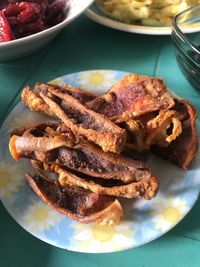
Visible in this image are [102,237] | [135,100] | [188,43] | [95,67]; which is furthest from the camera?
[95,67]

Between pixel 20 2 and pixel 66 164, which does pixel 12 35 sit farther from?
pixel 66 164

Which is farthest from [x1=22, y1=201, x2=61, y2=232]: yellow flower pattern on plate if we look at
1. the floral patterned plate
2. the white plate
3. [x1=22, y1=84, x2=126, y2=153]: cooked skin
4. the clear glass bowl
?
the white plate

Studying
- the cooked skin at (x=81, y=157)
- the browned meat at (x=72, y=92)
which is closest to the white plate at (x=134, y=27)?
the browned meat at (x=72, y=92)

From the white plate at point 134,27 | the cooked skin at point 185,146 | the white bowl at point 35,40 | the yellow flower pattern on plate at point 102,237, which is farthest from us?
the white plate at point 134,27

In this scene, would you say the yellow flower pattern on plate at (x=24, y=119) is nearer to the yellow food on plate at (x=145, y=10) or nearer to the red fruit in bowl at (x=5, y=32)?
the red fruit in bowl at (x=5, y=32)

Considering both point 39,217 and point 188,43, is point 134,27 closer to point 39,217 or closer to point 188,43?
point 188,43

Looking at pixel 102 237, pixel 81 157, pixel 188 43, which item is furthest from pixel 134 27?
pixel 102 237
